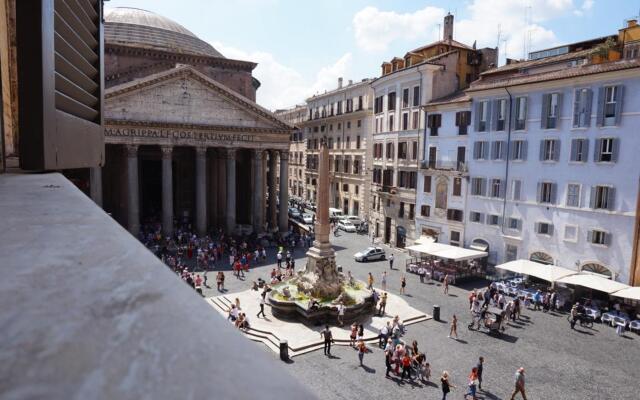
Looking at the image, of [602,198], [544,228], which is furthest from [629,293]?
[544,228]

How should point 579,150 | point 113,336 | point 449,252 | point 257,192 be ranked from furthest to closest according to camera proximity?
1. point 257,192
2. point 449,252
3. point 579,150
4. point 113,336

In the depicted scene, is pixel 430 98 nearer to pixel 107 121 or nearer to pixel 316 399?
pixel 107 121

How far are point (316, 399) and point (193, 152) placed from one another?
39614 millimetres

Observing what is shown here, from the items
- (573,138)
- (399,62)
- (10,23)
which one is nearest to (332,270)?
(573,138)

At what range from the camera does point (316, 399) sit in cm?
65

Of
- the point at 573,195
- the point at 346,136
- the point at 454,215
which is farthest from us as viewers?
the point at 346,136

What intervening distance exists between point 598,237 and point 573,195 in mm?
2202

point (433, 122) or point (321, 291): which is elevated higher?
point (433, 122)

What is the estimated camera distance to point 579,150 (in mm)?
21766

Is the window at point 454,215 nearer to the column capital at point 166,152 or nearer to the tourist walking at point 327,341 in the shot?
the tourist walking at point 327,341

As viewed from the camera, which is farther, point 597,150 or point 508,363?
point 597,150

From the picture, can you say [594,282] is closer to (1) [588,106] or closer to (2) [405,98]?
(1) [588,106]

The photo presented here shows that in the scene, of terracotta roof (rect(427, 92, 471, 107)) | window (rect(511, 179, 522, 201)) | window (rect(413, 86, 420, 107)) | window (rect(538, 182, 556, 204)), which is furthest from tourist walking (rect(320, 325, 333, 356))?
window (rect(413, 86, 420, 107))

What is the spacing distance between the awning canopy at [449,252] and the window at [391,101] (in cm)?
1140
